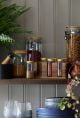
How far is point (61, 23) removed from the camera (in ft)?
5.23

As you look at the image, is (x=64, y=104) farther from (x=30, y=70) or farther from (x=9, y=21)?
(x=9, y=21)

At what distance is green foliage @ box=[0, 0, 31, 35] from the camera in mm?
1479

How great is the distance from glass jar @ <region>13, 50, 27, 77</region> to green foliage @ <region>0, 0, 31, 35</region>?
125 mm

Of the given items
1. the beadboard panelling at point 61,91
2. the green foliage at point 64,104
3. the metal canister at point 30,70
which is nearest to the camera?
the green foliage at point 64,104

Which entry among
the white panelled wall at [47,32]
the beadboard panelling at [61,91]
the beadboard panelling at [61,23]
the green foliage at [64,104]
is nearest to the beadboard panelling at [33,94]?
the white panelled wall at [47,32]

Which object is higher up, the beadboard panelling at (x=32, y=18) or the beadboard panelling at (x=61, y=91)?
the beadboard panelling at (x=32, y=18)

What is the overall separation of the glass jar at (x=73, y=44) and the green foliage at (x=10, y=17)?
25 cm

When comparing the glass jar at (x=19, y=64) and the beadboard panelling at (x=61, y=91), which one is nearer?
the glass jar at (x=19, y=64)

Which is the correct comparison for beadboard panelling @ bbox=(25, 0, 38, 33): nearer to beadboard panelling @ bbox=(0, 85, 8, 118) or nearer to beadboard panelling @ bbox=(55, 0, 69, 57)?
beadboard panelling @ bbox=(55, 0, 69, 57)

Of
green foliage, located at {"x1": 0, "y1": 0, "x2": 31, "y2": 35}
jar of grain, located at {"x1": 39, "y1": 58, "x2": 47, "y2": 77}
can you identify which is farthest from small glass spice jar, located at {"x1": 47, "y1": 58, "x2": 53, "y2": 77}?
green foliage, located at {"x1": 0, "y1": 0, "x2": 31, "y2": 35}

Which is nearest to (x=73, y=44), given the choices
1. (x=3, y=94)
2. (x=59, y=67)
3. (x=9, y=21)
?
(x=59, y=67)

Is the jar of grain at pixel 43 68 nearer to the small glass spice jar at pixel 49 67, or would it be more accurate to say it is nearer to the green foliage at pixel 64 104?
the small glass spice jar at pixel 49 67

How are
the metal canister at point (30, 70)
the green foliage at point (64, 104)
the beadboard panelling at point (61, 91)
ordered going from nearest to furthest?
the green foliage at point (64, 104) → the metal canister at point (30, 70) → the beadboard panelling at point (61, 91)

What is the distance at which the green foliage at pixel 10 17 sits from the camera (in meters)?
1.48
